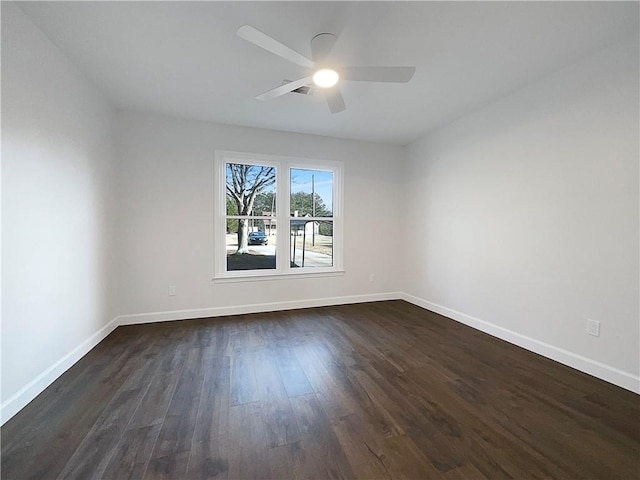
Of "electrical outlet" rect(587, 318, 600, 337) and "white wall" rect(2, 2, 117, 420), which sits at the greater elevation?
"white wall" rect(2, 2, 117, 420)

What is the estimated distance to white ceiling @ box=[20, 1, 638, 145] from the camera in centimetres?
186

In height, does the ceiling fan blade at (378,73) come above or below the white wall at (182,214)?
above

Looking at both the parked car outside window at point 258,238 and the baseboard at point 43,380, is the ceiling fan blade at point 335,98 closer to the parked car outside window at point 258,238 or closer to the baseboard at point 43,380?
the parked car outside window at point 258,238

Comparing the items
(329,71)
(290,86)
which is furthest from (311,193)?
(329,71)

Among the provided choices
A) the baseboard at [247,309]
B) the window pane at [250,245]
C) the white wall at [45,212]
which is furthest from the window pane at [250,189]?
the white wall at [45,212]

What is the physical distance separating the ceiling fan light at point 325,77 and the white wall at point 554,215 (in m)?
2.10

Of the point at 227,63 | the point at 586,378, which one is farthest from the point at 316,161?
the point at 586,378

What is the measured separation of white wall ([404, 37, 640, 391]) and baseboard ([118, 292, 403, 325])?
121 centimetres

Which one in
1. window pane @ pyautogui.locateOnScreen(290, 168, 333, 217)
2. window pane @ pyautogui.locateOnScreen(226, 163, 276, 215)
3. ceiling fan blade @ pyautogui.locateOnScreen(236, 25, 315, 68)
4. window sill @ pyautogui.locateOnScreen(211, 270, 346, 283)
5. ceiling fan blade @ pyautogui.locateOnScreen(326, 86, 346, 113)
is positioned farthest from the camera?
window pane @ pyautogui.locateOnScreen(290, 168, 333, 217)

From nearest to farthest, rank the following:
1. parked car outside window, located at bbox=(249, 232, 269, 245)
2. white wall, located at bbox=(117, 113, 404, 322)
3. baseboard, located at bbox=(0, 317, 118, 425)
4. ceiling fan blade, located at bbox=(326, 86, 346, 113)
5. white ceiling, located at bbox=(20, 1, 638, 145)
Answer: baseboard, located at bbox=(0, 317, 118, 425)
white ceiling, located at bbox=(20, 1, 638, 145)
ceiling fan blade, located at bbox=(326, 86, 346, 113)
white wall, located at bbox=(117, 113, 404, 322)
parked car outside window, located at bbox=(249, 232, 269, 245)

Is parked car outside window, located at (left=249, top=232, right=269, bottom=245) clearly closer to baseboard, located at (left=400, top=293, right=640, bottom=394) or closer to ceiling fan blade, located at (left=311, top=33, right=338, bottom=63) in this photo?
ceiling fan blade, located at (left=311, top=33, right=338, bottom=63)

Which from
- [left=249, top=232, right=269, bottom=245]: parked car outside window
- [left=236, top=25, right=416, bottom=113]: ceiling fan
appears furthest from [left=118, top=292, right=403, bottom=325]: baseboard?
[left=236, top=25, right=416, bottom=113]: ceiling fan

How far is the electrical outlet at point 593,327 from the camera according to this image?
2.34 metres

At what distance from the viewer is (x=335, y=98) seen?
2402 millimetres
